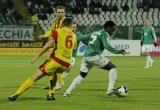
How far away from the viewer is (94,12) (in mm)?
42500

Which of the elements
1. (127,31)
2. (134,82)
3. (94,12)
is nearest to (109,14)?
(94,12)

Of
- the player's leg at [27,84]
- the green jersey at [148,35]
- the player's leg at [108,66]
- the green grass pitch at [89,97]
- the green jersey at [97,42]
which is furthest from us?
the green jersey at [148,35]

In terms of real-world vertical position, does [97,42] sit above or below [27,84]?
above

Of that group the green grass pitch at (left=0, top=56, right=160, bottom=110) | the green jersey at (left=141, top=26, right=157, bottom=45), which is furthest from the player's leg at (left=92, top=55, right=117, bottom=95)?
the green jersey at (left=141, top=26, right=157, bottom=45)

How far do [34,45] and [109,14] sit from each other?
8.40 metres

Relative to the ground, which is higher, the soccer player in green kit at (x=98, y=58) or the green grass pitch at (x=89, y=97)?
the soccer player in green kit at (x=98, y=58)

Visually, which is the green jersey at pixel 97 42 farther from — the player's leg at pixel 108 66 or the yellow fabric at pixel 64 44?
the yellow fabric at pixel 64 44

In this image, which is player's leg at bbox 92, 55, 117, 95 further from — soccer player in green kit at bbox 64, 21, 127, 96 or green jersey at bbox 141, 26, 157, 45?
green jersey at bbox 141, 26, 157, 45

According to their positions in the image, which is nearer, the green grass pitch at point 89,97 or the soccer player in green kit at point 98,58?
the green grass pitch at point 89,97

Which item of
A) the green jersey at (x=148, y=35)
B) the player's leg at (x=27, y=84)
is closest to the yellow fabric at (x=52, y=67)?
the player's leg at (x=27, y=84)

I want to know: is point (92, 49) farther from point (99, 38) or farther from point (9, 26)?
point (9, 26)

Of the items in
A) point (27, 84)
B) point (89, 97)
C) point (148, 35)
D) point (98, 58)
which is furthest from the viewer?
point (148, 35)

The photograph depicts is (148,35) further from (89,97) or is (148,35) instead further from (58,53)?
(58,53)

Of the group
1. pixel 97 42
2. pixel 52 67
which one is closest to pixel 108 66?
pixel 97 42
